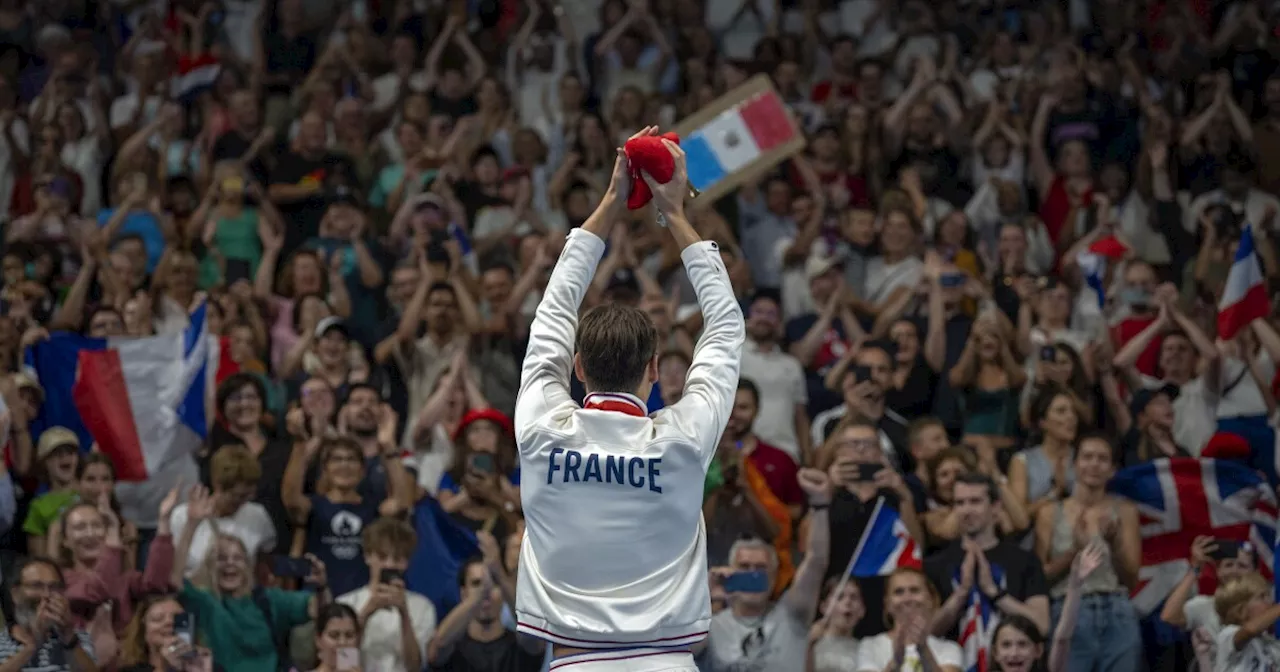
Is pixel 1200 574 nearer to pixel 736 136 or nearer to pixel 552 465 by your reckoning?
pixel 736 136

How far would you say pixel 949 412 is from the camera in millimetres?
11711

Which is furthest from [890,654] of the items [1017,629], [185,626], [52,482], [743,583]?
[52,482]

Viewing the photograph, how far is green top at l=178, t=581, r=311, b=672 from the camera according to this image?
9547mm

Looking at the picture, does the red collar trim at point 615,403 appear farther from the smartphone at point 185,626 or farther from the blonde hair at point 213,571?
the blonde hair at point 213,571

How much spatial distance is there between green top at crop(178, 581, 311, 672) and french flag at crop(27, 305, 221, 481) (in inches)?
65.3

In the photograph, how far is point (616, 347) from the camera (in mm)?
5598

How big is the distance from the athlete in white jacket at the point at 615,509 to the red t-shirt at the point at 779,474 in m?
5.20

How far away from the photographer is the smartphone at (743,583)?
918 centimetres

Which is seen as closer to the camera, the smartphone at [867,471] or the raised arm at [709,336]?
the raised arm at [709,336]

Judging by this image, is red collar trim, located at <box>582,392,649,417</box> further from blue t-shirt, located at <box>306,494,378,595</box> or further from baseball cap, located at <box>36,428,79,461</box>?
baseball cap, located at <box>36,428,79,461</box>

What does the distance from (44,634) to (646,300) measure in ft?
14.1

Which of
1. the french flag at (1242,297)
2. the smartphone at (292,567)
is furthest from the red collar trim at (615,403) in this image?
the french flag at (1242,297)

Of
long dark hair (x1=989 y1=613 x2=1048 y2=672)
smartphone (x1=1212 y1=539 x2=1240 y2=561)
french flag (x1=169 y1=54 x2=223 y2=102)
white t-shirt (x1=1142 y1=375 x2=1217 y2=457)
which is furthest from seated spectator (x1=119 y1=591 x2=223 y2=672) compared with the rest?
french flag (x1=169 y1=54 x2=223 y2=102)

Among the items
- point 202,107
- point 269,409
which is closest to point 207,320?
point 269,409
